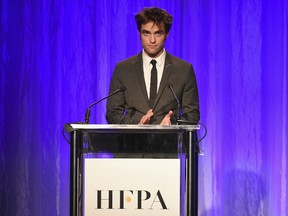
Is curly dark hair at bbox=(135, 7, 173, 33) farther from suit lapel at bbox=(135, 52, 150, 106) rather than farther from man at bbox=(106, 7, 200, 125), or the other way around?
suit lapel at bbox=(135, 52, 150, 106)

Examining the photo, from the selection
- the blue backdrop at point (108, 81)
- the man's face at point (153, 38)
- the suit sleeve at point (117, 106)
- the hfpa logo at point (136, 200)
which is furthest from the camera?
the blue backdrop at point (108, 81)

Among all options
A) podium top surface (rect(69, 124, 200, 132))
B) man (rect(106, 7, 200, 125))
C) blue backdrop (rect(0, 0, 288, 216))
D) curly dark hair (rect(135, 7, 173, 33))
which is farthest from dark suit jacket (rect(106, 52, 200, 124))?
blue backdrop (rect(0, 0, 288, 216))

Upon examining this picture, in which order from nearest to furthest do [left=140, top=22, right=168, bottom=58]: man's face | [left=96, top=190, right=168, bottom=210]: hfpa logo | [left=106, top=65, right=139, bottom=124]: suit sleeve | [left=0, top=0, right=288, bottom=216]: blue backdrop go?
[left=96, top=190, right=168, bottom=210]: hfpa logo → [left=106, top=65, right=139, bottom=124]: suit sleeve → [left=140, top=22, right=168, bottom=58]: man's face → [left=0, top=0, right=288, bottom=216]: blue backdrop

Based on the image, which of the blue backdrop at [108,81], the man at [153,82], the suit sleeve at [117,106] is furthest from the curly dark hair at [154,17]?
the blue backdrop at [108,81]

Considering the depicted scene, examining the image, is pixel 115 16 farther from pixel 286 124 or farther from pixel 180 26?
pixel 286 124

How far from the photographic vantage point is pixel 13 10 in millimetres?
4277

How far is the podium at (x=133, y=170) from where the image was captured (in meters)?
2.19

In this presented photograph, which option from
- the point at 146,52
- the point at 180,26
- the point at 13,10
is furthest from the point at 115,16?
the point at 146,52

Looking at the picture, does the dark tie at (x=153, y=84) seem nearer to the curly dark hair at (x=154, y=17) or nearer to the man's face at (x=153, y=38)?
the man's face at (x=153, y=38)

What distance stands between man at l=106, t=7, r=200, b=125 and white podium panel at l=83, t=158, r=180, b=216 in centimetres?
76

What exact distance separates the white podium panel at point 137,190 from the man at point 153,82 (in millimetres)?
763

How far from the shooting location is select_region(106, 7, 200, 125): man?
2.99 meters

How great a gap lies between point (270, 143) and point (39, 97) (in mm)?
1812

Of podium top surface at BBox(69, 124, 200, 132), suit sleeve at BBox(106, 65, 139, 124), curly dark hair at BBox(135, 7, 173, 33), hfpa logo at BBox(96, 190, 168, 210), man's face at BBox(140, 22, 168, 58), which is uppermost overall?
curly dark hair at BBox(135, 7, 173, 33)
